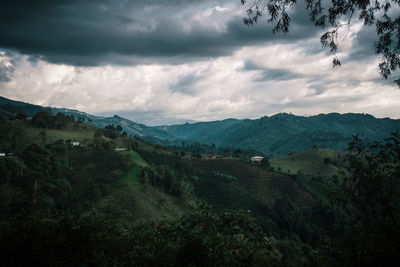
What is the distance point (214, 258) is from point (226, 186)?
4125 inches

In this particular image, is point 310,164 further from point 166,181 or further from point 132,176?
point 132,176

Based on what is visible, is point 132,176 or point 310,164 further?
point 310,164

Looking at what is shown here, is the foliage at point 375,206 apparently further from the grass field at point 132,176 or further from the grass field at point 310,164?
the grass field at point 310,164

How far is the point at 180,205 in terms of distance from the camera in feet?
291

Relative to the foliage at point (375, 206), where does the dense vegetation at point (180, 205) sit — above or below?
below

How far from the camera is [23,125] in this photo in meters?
128

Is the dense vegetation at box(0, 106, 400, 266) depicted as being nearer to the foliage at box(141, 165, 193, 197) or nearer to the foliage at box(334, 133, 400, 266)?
the foliage at box(334, 133, 400, 266)

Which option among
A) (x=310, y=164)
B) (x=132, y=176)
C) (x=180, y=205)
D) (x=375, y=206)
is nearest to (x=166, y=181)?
(x=180, y=205)

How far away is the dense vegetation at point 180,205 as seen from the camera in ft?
26.1

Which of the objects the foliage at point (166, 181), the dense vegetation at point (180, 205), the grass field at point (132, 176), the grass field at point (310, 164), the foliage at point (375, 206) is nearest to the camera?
the foliage at point (375, 206)

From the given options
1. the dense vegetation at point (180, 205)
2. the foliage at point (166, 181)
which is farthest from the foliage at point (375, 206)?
the foliage at point (166, 181)

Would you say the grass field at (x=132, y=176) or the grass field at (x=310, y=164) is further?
the grass field at (x=310, y=164)

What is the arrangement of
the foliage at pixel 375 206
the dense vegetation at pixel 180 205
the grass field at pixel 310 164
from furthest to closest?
the grass field at pixel 310 164 < the dense vegetation at pixel 180 205 < the foliage at pixel 375 206

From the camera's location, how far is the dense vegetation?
7953 millimetres
